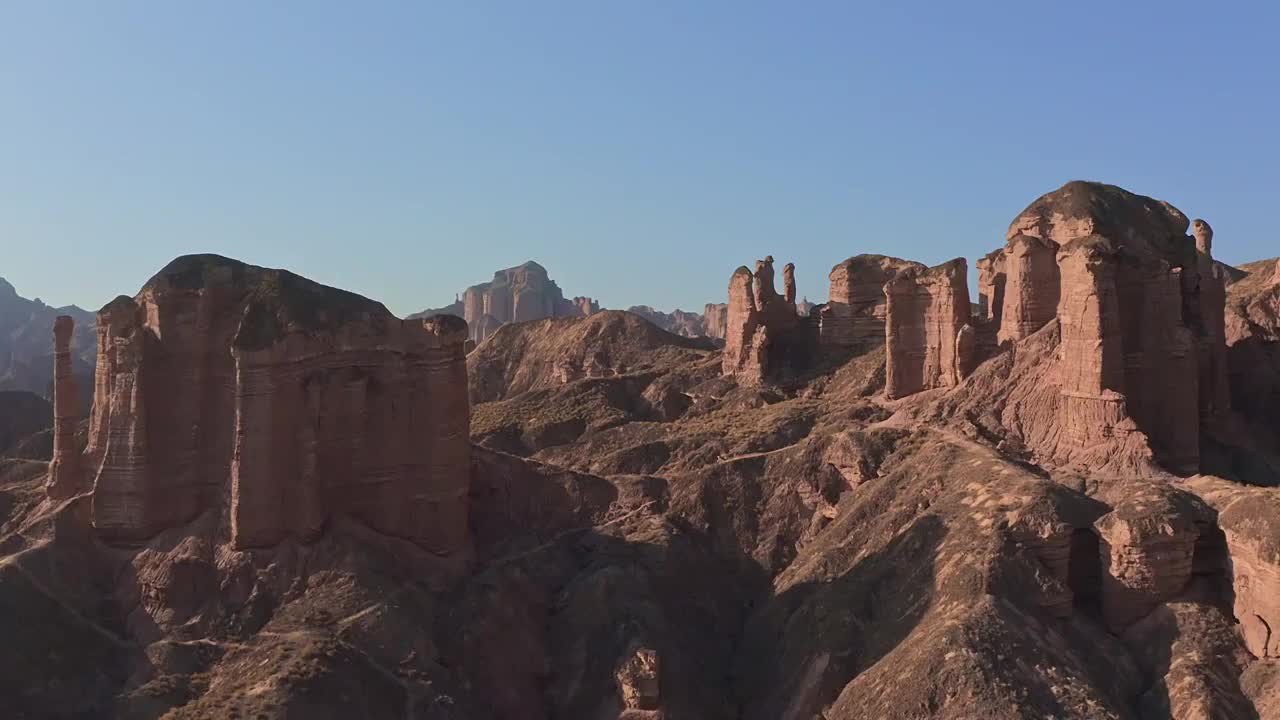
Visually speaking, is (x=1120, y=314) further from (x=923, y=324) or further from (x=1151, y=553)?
(x=1151, y=553)

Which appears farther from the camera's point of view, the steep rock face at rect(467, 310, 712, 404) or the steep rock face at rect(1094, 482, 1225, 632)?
the steep rock face at rect(467, 310, 712, 404)

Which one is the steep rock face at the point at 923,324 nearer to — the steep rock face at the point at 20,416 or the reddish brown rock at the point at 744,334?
the reddish brown rock at the point at 744,334

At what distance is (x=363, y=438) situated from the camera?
39.6 m

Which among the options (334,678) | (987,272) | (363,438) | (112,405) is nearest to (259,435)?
(363,438)

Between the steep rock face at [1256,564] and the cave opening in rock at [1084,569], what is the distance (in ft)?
12.3

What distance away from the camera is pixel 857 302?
7131 cm

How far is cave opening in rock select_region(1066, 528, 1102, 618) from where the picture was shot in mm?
34562

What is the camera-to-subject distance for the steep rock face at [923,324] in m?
52.2

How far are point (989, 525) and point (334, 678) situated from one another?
2094 centimetres

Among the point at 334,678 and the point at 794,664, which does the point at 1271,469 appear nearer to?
the point at 794,664

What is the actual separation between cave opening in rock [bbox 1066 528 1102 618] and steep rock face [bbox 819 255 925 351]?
35.6 meters

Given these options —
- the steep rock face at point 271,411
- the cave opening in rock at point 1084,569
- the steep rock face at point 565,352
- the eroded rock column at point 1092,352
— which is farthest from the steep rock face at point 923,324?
the steep rock face at point 565,352

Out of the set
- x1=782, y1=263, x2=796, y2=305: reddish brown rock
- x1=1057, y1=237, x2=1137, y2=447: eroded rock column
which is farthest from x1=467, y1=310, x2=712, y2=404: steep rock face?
x1=1057, y1=237, x2=1137, y2=447: eroded rock column

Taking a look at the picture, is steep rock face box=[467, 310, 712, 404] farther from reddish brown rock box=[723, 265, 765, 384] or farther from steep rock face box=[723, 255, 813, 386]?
steep rock face box=[723, 255, 813, 386]
